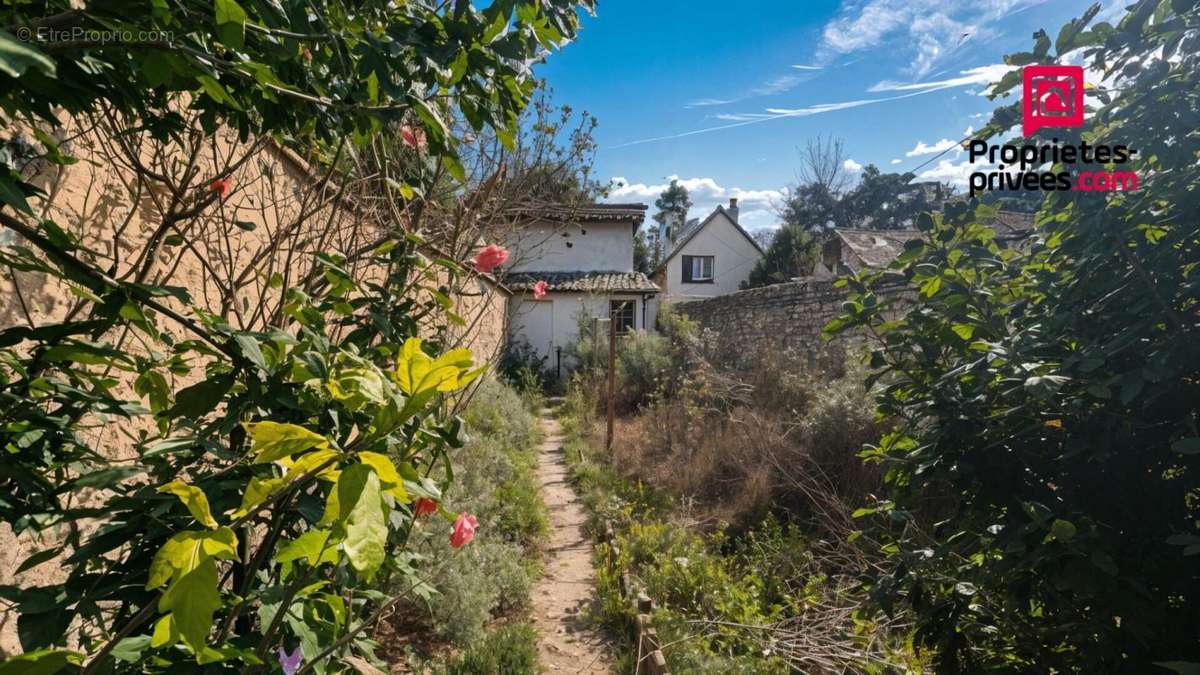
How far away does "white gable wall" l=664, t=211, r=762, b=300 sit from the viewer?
24438 millimetres

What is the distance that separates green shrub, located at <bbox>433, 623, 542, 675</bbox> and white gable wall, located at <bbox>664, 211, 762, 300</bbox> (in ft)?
71.5

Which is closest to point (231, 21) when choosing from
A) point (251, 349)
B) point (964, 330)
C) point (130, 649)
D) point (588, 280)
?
point (251, 349)

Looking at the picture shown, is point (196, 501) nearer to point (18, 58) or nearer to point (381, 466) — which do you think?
point (381, 466)

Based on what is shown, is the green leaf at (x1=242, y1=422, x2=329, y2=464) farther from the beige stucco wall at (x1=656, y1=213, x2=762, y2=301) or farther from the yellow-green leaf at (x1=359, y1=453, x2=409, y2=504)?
the beige stucco wall at (x1=656, y1=213, x2=762, y2=301)

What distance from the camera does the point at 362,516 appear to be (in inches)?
21.1

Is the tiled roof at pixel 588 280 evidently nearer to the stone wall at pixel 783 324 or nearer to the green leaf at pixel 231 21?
the stone wall at pixel 783 324

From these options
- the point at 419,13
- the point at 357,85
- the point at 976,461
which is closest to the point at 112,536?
the point at 357,85

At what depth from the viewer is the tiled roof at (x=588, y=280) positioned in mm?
13865

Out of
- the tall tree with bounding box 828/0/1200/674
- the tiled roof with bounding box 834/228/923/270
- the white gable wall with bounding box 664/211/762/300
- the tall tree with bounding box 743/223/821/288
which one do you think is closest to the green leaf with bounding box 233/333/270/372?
the tall tree with bounding box 828/0/1200/674

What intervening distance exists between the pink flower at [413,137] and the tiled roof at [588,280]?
1100cm

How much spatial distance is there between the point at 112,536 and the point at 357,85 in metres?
1.00

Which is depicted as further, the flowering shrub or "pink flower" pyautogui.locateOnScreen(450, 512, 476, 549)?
"pink flower" pyautogui.locateOnScreen(450, 512, 476, 549)

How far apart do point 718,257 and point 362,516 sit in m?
25.4

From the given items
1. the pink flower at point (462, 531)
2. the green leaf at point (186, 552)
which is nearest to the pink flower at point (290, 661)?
the pink flower at point (462, 531)
